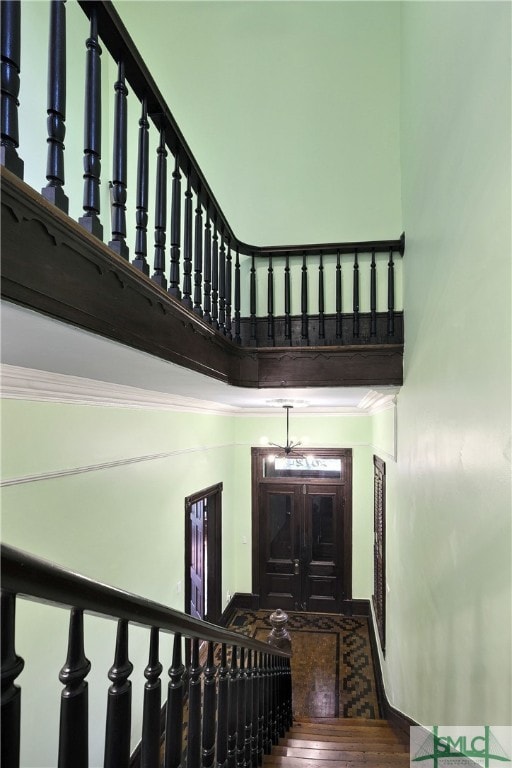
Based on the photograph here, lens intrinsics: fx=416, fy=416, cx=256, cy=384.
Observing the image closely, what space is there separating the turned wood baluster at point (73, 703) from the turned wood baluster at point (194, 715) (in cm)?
60

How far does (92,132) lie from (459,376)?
154cm

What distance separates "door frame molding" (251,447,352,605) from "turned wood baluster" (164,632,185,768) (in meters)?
5.10

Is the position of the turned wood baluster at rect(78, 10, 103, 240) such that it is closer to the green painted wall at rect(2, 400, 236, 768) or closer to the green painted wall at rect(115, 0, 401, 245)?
the green painted wall at rect(2, 400, 236, 768)

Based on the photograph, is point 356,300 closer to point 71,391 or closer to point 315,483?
point 71,391

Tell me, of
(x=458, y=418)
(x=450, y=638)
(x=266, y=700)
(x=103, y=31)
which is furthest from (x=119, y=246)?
(x=266, y=700)

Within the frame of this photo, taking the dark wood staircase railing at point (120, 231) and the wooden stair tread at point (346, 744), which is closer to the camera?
the dark wood staircase railing at point (120, 231)

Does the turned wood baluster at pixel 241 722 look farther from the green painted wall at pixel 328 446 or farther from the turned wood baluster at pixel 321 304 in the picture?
the green painted wall at pixel 328 446

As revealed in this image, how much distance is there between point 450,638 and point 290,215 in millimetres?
3741

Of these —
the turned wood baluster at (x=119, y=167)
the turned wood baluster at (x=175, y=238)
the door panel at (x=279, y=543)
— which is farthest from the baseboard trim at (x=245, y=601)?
the turned wood baluster at (x=119, y=167)

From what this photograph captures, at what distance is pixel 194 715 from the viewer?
1.27 meters

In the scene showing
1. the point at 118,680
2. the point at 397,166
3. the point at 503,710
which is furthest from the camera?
the point at 397,166

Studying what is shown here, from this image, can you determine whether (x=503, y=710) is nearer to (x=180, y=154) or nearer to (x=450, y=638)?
(x=450, y=638)

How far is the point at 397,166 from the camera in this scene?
3896 mm

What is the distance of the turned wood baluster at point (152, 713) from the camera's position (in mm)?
912
